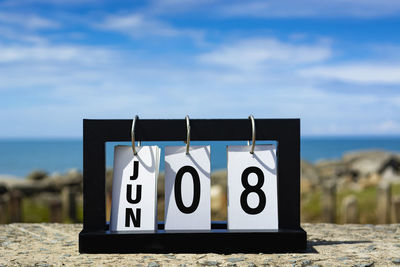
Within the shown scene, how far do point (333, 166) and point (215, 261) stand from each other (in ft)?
83.2

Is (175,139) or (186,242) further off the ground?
(175,139)

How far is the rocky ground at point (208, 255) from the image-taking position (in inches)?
102

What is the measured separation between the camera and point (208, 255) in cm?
272

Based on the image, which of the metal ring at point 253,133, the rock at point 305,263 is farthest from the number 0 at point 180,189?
the rock at point 305,263

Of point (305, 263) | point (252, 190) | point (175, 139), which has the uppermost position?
point (175, 139)

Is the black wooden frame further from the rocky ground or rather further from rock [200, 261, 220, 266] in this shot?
rock [200, 261, 220, 266]

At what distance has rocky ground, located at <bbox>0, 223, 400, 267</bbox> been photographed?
259cm

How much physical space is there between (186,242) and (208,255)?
0.16 m

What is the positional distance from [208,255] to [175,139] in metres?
0.75

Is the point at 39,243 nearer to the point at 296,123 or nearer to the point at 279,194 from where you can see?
the point at 279,194

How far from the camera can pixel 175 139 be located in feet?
9.00

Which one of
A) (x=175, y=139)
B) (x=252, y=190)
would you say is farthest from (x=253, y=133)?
(x=175, y=139)

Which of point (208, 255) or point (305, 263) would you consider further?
point (208, 255)

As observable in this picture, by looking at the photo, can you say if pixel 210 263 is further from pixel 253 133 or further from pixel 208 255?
pixel 253 133
